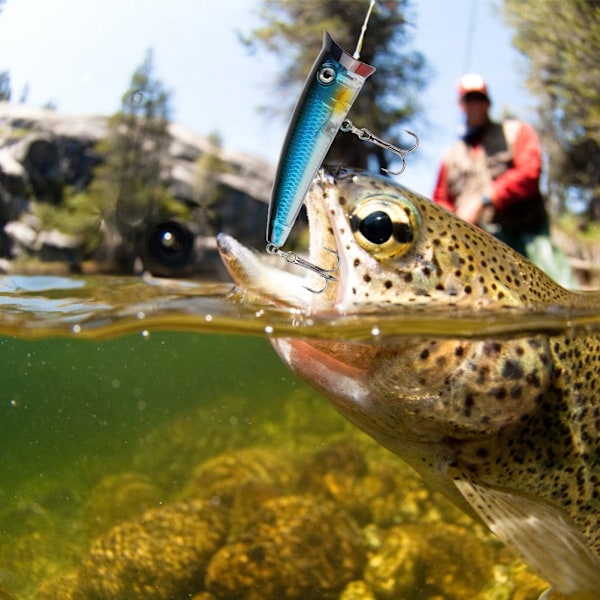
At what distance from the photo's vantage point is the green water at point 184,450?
3.41m

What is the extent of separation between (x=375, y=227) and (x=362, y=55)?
8616 mm

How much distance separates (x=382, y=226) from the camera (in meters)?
2.35

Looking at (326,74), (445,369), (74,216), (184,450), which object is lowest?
(184,450)

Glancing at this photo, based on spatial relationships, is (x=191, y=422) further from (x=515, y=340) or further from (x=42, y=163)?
(x=42, y=163)

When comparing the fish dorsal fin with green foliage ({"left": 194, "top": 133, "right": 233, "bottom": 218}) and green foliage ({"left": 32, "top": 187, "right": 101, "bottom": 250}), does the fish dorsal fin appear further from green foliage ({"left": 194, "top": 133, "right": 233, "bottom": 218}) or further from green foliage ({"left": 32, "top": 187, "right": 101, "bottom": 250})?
green foliage ({"left": 194, "top": 133, "right": 233, "bottom": 218})

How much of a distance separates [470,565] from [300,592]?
2.93ft

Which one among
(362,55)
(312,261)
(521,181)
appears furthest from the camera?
(362,55)

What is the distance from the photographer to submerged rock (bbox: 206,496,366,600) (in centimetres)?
334

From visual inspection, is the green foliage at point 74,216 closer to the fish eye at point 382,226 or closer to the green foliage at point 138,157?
the green foliage at point 138,157

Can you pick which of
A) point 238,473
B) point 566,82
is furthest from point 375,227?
point 566,82

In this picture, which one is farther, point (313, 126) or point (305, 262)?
point (305, 262)

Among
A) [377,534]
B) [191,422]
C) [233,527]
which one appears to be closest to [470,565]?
[377,534]

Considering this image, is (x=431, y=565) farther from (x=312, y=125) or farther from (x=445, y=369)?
(x=312, y=125)

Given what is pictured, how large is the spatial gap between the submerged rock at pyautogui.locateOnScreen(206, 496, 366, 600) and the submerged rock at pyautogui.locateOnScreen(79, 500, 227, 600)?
0.18 meters
